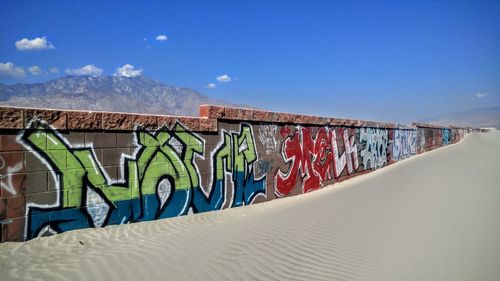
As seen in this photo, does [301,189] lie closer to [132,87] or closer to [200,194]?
[200,194]

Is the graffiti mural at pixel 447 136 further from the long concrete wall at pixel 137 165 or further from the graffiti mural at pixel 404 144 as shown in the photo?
the long concrete wall at pixel 137 165

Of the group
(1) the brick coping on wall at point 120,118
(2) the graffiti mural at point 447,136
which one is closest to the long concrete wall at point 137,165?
(1) the brick coping on wall at point 120,118

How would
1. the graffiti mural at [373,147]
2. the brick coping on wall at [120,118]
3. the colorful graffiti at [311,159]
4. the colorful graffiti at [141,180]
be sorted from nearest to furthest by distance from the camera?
1. the brick coping on wall at [120,118]
2. the colorful graffiti at [141,180]
3. the colorful graffiti at [311,159]
4. the graffiti mural at [373,147]

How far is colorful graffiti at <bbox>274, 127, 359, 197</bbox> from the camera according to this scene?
934cm

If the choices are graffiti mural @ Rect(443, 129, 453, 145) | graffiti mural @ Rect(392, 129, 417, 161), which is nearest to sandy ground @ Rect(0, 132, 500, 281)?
graffiti mural @ Rect(392, 129, 417, 161)

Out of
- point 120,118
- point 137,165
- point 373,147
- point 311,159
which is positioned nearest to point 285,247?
point 137,165

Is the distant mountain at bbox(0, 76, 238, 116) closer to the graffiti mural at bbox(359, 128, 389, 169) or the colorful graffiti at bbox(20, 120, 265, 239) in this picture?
the graffiti mural at bbox(359, 128, 389, 169)

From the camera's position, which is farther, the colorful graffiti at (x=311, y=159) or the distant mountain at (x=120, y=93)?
the distant mountain at (x=120, y=93)

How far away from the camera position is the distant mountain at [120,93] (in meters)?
54.1

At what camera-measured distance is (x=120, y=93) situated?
80.1 metres

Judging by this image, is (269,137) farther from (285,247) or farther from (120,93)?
(120,93)

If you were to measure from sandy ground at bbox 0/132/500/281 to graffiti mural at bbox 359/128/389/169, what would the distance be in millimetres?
6607

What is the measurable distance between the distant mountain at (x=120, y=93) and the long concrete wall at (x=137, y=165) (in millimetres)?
35608

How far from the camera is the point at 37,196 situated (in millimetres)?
4535
